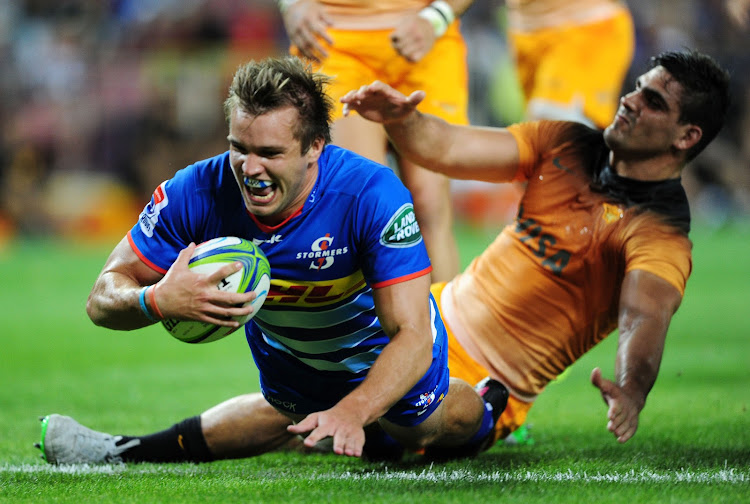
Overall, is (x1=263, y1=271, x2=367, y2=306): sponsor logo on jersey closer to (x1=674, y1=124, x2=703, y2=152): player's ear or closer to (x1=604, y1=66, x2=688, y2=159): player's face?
(x1=604, y1=66, x2=688, y2=159): player's face

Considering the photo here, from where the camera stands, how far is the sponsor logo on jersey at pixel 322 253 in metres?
4.07

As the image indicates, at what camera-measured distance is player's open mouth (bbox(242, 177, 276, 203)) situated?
3863mm

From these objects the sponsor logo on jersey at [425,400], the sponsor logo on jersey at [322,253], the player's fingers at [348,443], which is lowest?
the sponsor logo on jersey at [425,400]

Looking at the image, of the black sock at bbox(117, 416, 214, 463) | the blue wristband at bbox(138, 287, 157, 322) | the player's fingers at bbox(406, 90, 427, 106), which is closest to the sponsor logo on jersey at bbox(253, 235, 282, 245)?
the blue wristband at bbox(138, 287, 157, 322)

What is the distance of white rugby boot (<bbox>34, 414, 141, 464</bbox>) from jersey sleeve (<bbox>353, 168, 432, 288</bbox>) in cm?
159

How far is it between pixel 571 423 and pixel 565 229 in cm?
129

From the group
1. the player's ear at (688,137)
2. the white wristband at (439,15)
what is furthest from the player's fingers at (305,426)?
the white wristband at (439,15)

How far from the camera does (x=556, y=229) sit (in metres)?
5.11

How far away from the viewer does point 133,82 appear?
1964 cm

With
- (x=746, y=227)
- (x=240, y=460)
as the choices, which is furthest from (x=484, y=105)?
(x=240, y=460)

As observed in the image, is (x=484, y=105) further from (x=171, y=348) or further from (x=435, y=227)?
(x=435, y=227)

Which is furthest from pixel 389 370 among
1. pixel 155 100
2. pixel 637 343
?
pixel 155 100

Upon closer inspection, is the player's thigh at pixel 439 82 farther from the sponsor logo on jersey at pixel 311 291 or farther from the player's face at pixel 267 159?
the player's face at pixel 267 159

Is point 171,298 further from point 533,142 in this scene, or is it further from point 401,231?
point 533,142
